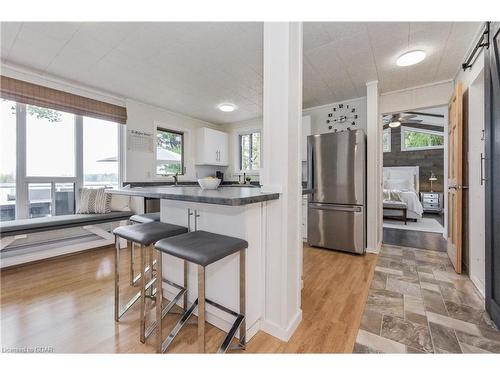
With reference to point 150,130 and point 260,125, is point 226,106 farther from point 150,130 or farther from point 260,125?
point 150,130

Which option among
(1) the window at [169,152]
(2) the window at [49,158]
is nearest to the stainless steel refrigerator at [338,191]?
(1) the window at [169,152]

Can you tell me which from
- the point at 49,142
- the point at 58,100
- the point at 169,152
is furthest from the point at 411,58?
the point at 49,142

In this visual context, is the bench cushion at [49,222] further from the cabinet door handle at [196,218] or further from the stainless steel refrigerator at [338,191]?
the stainless steel refrigerator at [338,191]

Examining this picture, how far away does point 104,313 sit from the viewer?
1.64m

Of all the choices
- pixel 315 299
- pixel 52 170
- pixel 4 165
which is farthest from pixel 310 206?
pixel 4 165

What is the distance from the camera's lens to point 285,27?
52.0 inches

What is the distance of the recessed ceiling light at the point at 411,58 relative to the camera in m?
2.17

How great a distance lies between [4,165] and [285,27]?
3.41 metres

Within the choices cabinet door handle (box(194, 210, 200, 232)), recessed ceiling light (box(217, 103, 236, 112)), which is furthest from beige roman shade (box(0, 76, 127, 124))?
cabinet door handle (box(194, 210, 200, 232))

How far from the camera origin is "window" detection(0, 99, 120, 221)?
2.62 m

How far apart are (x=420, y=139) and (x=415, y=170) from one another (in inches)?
39.6

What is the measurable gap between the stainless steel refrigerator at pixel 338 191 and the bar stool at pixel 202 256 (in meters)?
2.18

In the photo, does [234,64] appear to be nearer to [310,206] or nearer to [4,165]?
[310,206]

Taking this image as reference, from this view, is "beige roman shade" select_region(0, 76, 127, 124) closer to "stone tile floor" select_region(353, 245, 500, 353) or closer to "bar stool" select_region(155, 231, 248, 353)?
"bar stool" select_region(155, 231, 248, 353)
